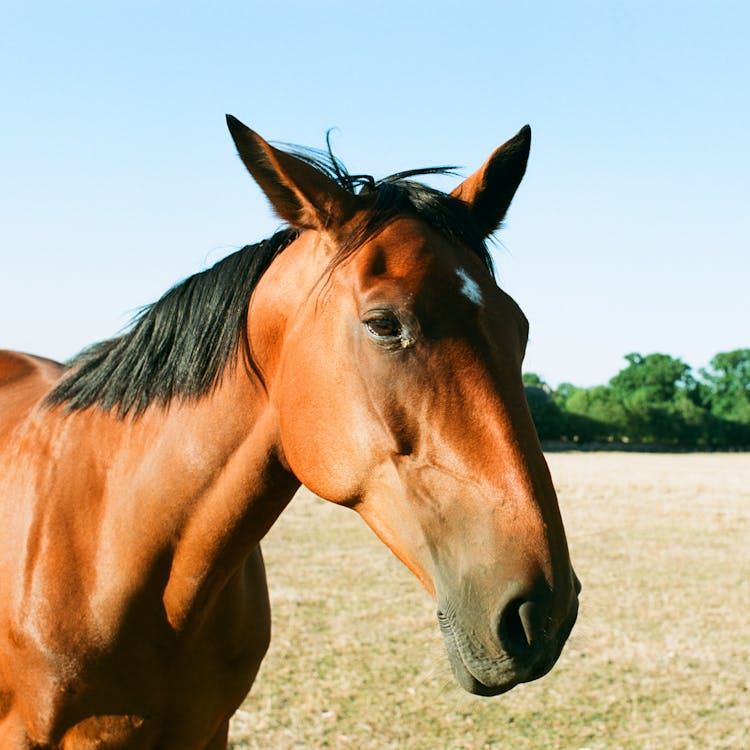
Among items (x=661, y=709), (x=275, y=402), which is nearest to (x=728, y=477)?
(x=661, y=709)

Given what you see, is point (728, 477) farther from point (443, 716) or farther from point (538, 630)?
point (538, 630)

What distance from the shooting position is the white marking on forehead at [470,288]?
5.96 ft

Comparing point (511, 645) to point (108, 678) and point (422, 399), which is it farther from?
point (108, 678)

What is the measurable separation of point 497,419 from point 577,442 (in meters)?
48.0

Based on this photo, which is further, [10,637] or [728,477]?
[728,477]

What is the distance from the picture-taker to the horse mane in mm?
2025

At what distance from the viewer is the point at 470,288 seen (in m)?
1.83

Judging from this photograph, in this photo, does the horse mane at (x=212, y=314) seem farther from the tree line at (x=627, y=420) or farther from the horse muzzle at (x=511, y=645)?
the tree line at (x=627, y=420)

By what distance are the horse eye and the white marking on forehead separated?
0.61 feet

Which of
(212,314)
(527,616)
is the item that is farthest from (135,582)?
(527,616)

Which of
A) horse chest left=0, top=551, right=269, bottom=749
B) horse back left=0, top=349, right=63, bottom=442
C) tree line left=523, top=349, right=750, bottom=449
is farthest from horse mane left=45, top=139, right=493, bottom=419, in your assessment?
tree line left=523, top=349, right=750, bottom=449

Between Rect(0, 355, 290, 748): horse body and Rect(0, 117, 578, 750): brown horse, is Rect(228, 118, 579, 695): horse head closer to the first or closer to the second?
Rect(0, 117, 578, 750): brown horse

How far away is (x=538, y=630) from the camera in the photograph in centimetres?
154

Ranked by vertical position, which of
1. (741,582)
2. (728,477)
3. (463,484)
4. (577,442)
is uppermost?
(463,484)
